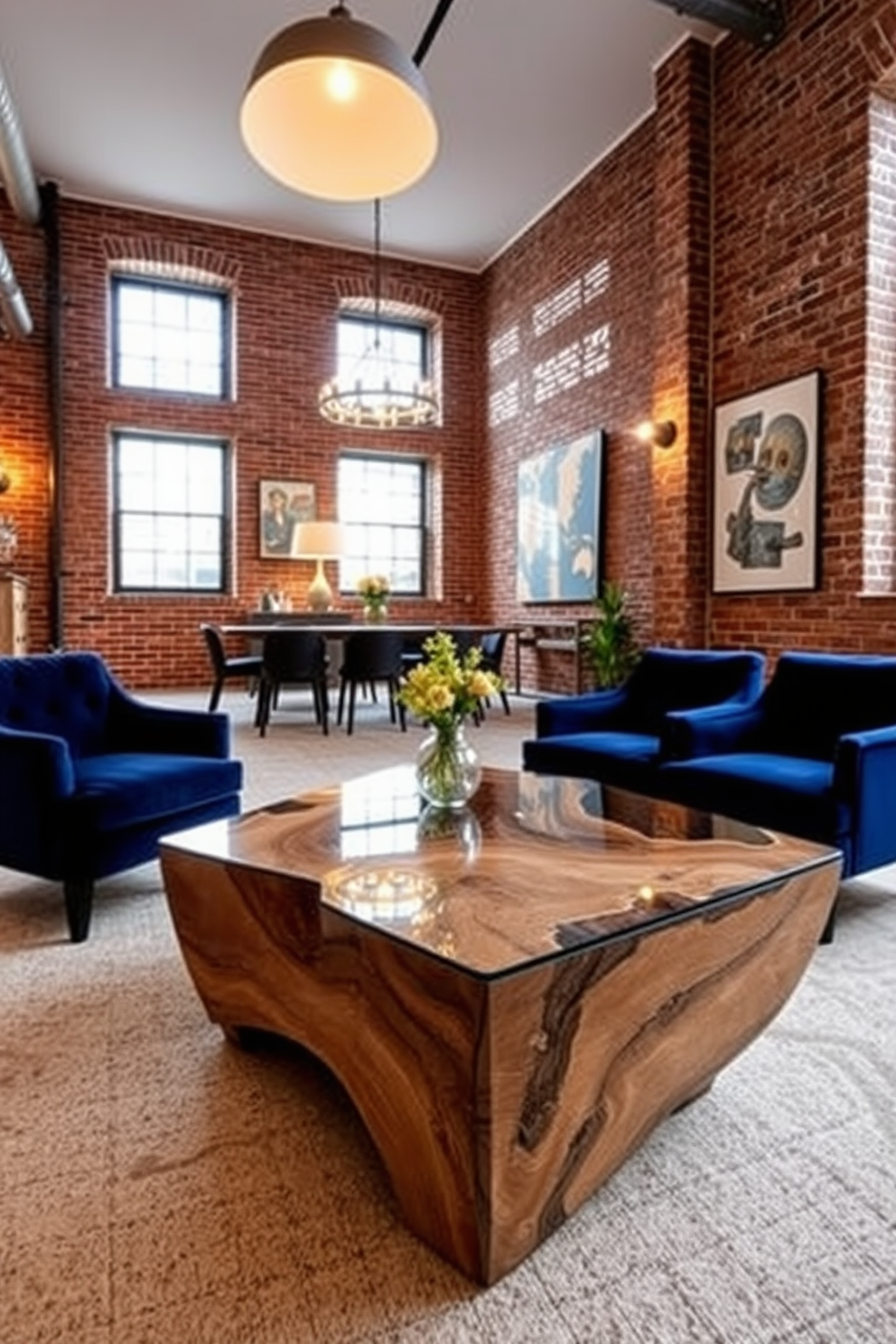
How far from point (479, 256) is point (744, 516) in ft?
16.8

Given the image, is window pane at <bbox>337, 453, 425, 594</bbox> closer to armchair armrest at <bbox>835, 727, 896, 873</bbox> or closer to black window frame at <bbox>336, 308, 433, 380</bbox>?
black window frame at <bbox>336, 308, 433, 380</bbox>

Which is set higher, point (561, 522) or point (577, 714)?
point (561, 522)

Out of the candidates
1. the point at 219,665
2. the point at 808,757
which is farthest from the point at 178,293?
the point at 808,757

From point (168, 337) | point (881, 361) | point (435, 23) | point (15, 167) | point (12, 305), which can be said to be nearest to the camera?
point (881, 361)

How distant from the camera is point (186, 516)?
828 cm

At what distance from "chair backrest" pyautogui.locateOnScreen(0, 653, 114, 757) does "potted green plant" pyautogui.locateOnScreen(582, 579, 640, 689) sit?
419 centimetres

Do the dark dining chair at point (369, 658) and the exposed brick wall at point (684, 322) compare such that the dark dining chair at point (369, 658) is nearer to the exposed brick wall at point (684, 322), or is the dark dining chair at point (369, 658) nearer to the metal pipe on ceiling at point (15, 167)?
the exposed brick wall at point (684, 322)

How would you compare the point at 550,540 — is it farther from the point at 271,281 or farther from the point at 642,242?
the point at 271,281

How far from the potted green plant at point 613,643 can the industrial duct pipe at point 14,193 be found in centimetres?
512

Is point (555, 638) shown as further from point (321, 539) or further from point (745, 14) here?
point (745, 14)

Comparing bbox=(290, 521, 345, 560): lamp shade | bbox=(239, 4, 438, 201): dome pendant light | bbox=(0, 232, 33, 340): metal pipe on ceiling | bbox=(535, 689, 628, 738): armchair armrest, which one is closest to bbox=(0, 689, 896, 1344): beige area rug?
bbox=(535, 689, 628, 738): armchair armrest

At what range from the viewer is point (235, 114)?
6.38m

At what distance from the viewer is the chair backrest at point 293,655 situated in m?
5.83

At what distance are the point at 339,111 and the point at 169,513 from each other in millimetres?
6260
